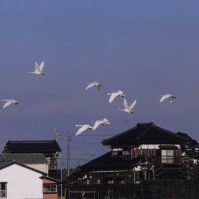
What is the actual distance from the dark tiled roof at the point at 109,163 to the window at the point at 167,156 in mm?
2224

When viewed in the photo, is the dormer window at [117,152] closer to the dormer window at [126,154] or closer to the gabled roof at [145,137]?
the dormer window at [126,154]

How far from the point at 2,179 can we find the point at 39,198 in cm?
292

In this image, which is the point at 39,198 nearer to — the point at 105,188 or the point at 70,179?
the point at 105,188

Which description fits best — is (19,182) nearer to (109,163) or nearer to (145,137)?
(109,163)

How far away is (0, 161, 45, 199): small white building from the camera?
4981 centimetres

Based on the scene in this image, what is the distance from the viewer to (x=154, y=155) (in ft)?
180

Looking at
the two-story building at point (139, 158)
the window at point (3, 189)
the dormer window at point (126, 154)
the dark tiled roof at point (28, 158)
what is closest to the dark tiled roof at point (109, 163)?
the two-story building at point (139, 158)

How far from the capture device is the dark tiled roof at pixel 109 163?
179 ft

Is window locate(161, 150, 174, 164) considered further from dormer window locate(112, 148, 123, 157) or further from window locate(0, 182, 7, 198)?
window locate(0, 182, 7, 198)

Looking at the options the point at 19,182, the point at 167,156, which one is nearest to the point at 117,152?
the point at 167,156

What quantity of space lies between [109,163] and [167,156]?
443cm

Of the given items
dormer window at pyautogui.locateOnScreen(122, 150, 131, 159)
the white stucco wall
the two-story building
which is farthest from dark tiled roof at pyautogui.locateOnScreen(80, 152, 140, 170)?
the white stucco wall

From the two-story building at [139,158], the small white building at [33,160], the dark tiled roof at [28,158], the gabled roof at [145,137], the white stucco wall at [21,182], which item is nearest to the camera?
the white stucco wall at [21,182]

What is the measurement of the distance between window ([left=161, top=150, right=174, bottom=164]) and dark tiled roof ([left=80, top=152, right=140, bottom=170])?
2224 mm
